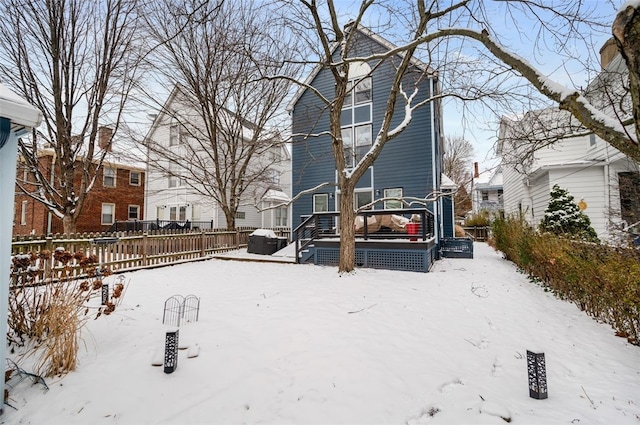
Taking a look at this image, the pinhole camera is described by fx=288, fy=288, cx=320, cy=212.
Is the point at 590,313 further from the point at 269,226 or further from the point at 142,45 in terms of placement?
the point at 269,226

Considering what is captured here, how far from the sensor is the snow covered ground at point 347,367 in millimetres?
2262

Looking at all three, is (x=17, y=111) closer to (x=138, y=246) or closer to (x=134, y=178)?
(x=138, y=246)

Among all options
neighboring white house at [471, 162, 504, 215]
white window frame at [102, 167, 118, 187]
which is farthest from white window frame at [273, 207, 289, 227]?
neighboring white house at [471, 162, 504, 215]

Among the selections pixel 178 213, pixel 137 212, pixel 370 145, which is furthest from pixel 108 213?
pixel 370 145

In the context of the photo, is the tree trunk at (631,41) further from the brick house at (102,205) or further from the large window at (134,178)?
the large window at (134,178)

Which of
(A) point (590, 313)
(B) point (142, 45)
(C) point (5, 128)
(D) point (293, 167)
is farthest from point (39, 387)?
(D) point (293, 167)

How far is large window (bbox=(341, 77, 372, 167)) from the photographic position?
13680 millimetres

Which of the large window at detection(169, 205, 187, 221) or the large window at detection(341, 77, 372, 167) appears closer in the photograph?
the large window at detection(341, 77, 372, 167)

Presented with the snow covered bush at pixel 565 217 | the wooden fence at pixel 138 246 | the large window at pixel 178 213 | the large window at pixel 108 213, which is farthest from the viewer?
the large window at pixel 108 213

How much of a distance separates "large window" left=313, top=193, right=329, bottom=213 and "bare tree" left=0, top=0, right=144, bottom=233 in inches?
344

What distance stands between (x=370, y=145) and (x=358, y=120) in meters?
1.45

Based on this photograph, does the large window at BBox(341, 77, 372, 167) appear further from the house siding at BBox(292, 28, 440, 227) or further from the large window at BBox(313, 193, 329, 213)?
the large window at BBox(313, 193, 329, 213)

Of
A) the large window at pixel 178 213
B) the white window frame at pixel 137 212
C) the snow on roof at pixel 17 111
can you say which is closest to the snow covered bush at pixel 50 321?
the snow on roof at pixel 17 111

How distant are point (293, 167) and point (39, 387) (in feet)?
42.4
